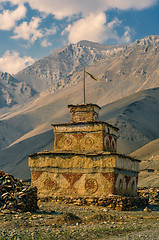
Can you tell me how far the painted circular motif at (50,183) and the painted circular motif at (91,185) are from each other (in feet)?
7.81

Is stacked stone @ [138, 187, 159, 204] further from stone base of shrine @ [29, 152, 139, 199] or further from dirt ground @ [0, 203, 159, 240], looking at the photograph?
dirt ground @ [0, 203, 159, 240]

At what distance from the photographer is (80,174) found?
72.1ft

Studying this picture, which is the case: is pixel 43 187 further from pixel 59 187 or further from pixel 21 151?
pixel 21 151

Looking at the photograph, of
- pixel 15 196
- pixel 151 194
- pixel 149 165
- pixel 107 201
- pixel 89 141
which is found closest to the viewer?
pixel 15 196

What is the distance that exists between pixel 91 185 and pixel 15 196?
717 centimetres

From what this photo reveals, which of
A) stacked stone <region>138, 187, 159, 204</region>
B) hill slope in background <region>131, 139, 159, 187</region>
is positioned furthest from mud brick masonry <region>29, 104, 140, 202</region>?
hill slope in background <region>131, 139, 159, 187</region>

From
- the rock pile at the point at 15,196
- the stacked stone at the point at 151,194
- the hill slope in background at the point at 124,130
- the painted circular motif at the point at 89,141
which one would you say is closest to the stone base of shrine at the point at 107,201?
the painted circular motif at the point at 89,141

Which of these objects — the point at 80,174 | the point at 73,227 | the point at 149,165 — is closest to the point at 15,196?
the point at 73,227

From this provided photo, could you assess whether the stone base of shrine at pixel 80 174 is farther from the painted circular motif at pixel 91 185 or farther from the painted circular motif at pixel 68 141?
the painted circular motif at pixel 68 141

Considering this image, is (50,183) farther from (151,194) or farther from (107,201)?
(151,194)

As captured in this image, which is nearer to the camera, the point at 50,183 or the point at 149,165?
the point at 50,183

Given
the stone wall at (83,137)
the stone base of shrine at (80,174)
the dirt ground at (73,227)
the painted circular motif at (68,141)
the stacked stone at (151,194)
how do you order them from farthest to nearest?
the stacked stone at (151,194) < the painted circular motif at (68,141) < the stone wall at (83,137) < the stone base of shrine at (80,174) < the dirt ground at (73,227)

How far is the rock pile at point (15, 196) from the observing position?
15401mm

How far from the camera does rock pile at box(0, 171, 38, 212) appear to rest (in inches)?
606
